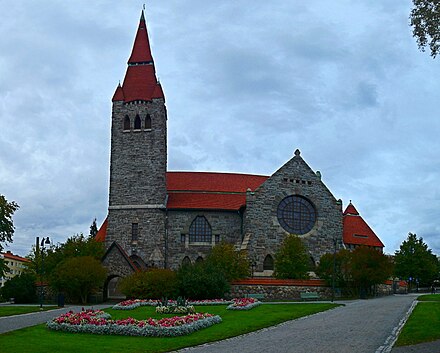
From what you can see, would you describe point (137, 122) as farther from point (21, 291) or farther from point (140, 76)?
point (21, 291)

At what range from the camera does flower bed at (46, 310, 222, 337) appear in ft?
71.3

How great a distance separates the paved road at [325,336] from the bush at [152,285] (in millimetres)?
17299

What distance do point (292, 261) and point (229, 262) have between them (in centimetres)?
623

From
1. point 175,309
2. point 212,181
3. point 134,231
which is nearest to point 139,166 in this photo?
point 134,231

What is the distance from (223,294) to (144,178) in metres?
19.0

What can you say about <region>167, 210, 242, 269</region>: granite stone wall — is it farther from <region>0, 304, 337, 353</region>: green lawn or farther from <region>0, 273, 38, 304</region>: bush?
<region>0, 304, 337, 353</region>: green lawn

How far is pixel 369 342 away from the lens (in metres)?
18.5

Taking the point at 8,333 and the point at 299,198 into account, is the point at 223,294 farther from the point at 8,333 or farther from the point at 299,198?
the point at 8,333

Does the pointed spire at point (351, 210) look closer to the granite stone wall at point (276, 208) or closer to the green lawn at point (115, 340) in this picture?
the granite stone wall at point (276, 208)

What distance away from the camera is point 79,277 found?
148 feet

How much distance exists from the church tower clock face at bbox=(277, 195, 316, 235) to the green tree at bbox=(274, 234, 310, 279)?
301 cm

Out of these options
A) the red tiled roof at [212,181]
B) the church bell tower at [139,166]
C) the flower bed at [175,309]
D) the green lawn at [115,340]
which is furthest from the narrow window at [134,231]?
the green lawn at [115,340]

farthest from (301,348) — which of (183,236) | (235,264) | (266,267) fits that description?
(183,236)

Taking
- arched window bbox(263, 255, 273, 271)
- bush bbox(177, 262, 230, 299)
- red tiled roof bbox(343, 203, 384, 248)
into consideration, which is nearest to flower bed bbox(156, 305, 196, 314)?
bush bbox(177, 262, 230, 299)
